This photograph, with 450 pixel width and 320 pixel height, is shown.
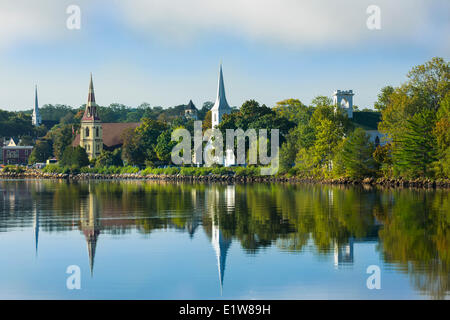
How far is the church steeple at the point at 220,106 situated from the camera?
5153 inches

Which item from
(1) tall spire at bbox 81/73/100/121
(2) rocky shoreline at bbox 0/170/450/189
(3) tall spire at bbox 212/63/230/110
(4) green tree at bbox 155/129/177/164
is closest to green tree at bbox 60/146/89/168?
(2) rocky shoreline at bbox 0/170/450/189

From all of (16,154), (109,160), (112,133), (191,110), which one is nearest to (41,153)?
(112,133)

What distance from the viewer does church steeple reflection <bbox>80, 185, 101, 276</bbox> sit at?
23000 millimetres

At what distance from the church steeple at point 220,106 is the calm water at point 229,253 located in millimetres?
93490

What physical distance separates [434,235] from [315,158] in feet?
192

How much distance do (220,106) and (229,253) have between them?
109 metres

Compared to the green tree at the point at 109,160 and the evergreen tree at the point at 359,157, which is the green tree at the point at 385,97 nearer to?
the evergreen tree at the point at 359,157

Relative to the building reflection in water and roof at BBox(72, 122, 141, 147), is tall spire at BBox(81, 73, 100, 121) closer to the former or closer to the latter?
roof at BBox(72, 122, 141, 147)

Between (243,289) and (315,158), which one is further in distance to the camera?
(315,158)

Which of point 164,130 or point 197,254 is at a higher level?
point 164,130

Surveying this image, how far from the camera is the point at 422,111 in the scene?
70062 mm

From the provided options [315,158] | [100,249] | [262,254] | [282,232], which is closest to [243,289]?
[262,254]

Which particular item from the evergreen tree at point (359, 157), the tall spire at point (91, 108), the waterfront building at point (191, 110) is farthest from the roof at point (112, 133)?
the evergreen tree at point (359, 157)
